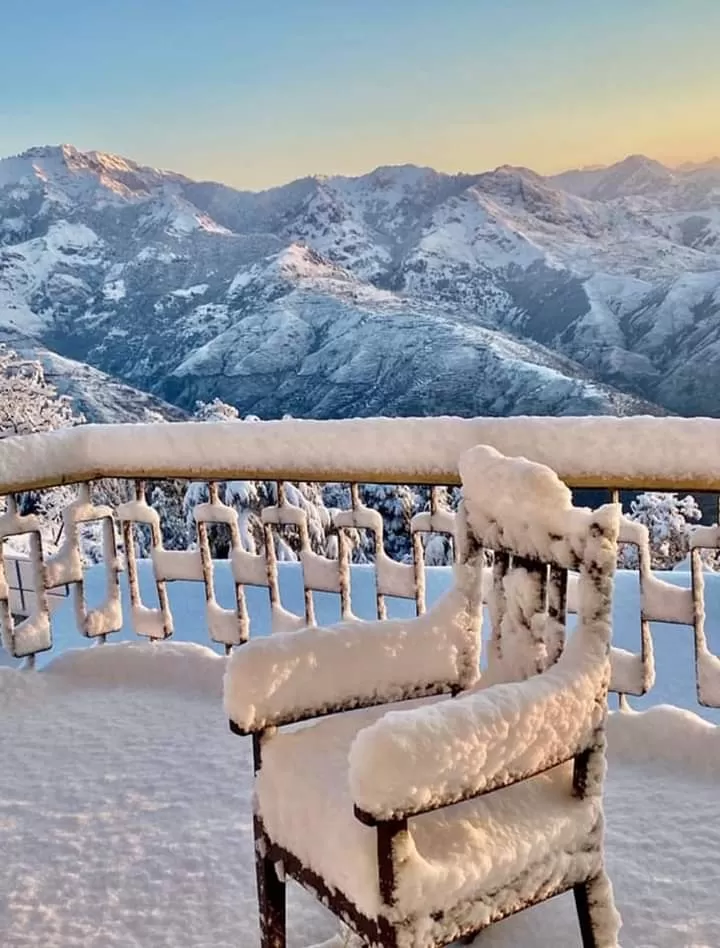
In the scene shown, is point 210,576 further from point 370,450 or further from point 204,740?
point 370,450

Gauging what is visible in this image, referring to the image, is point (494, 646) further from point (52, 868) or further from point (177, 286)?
point (177, 286)

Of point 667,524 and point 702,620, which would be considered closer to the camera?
point 702,620

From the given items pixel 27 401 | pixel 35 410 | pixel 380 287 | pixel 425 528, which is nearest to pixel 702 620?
pixel 425 528

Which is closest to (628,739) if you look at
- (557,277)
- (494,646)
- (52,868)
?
(494,646)

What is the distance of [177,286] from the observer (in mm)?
61719

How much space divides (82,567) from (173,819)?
1178mm

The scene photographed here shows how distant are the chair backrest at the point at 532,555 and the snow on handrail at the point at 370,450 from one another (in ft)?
2.04

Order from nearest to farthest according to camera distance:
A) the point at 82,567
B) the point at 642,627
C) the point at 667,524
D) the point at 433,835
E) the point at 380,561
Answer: the point at 433,835 → the point at 642,627 → the point at 380,561 → the point at 82,567 → the point at 667,524

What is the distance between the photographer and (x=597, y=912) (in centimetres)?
148

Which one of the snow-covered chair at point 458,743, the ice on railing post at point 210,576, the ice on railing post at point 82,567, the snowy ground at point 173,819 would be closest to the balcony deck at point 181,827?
the snowy ground at point 173,819

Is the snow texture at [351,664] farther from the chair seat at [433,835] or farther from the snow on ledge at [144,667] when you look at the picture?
the snow on ledge at [144,667]

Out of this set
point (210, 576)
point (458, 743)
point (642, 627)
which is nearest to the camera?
point (458, 743)

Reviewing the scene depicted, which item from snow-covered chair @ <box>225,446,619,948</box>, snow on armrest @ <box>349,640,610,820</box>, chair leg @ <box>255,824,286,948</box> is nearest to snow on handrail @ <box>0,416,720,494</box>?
snow-covered chair @ <box>225,446,619,948</box>

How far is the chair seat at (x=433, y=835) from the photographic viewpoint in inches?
49.1
